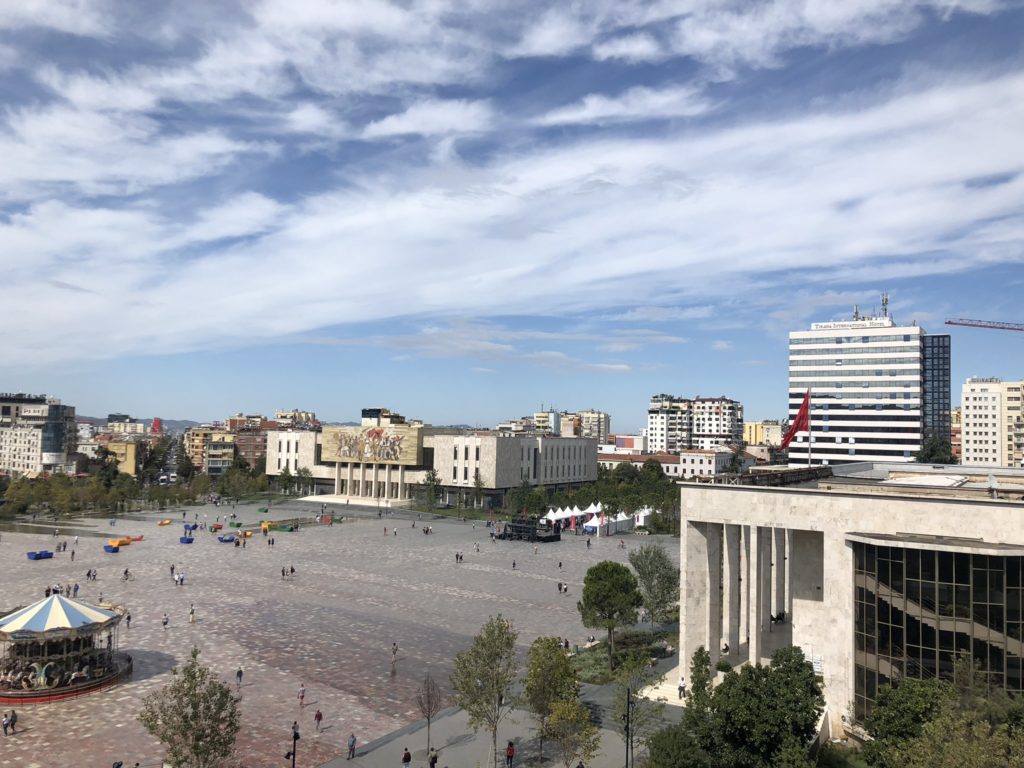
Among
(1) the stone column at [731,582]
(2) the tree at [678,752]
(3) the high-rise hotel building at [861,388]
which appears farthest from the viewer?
(3) the high-rise hotel building at [861,388]

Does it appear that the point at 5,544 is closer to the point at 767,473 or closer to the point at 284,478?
the point at 284,478

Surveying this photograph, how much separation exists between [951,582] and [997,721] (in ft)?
18.5

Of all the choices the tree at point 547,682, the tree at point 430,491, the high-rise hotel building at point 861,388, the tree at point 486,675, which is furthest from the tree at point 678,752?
the high-rise hotel building at point 861,388

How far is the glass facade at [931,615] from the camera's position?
2434cm

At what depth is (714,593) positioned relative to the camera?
3269 cm

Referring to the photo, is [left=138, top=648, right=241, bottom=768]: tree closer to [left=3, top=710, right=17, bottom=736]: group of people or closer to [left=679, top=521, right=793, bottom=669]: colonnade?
[left=3, top=710, right=17, bottom=736]: group of people

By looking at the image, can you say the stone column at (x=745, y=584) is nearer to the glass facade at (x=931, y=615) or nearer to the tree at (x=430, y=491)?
the glass facade at (x=931, y=615)

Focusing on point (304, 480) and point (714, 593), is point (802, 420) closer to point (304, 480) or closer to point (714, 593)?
point (714, 593)

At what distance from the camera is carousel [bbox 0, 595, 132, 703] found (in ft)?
105

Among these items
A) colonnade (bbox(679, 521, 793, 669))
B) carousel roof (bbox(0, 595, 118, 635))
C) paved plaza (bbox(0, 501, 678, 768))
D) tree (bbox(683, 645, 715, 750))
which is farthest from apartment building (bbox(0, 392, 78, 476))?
tree (bbox(683, 645, 715, 750))

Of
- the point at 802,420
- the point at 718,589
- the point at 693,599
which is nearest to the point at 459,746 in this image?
the point at 693,599

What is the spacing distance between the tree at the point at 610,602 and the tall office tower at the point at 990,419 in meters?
158

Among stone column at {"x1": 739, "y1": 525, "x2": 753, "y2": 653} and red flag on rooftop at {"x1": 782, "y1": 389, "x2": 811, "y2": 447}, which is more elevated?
red flag on rooftop at {"x1": 782, "y1": 389, "x2": 811, "y2": 447}

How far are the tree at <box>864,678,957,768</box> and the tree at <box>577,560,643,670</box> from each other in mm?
16344
